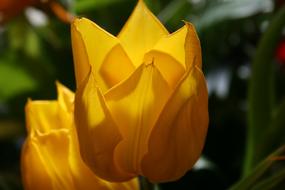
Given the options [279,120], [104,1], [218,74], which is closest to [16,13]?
[104,1]

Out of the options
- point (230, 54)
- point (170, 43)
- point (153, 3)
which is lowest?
point (230, 54)

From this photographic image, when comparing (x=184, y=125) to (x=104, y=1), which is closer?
(x=184, y=125)

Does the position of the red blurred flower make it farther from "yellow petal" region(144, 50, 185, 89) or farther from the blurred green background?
"yellow petal" region(144, 50, 185, 89)

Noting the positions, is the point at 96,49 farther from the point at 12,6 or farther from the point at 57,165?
the point at 12,6

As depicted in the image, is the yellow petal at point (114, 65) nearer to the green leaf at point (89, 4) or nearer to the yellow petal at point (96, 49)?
the yellow petal at point (96, 49)

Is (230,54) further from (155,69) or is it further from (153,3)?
(155,69)
